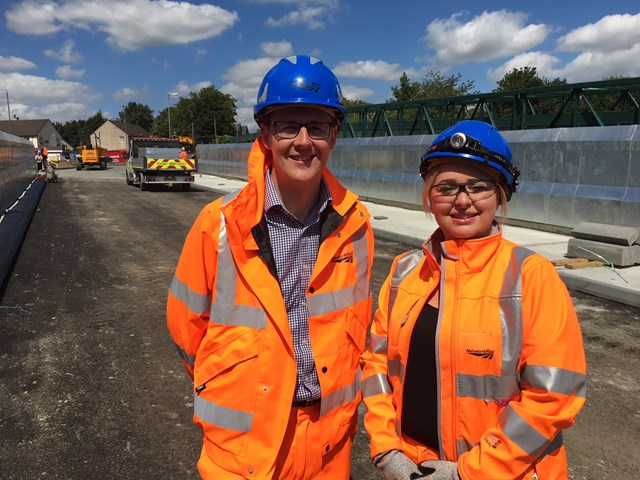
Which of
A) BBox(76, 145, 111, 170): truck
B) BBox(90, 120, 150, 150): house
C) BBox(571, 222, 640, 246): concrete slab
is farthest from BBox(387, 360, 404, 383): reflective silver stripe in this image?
BBox(90, 120, 150, 150): house

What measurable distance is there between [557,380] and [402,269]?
668mm

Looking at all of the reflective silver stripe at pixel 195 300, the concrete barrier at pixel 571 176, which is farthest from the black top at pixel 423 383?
the concrete barrier at pixel 571 176

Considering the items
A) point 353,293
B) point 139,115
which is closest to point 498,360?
point 353,293

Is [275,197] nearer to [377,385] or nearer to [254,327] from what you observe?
[254,327]

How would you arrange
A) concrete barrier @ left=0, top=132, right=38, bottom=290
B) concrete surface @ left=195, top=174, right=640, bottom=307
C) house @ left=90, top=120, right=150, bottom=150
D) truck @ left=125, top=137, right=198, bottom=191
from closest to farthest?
concrete surface @ left=195, top=174, right=640, bottom=307 < concrete barrier @ left=0, top=132, right=38, bottom=290 < truck @ left=125, top=137, right=198, bottom=191 < house @ left=90, top=120, right=150, bottom=150

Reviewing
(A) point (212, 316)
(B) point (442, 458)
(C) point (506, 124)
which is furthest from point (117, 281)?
(C) point (506, 124)

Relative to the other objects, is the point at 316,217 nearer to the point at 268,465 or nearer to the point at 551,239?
the point at 268,465

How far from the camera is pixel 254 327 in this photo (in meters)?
1.81

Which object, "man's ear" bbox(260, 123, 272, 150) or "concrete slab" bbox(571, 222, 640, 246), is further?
"concrete slab" bbox(571, 222, 640, 246)

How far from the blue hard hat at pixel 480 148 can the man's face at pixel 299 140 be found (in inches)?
16.8

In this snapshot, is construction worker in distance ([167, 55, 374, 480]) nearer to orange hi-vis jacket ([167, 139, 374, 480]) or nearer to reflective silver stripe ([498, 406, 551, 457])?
orange hi-vis jacket ([167, 139, 374, 480])

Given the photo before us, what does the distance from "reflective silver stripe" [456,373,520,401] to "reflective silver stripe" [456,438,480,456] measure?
0.51 feet

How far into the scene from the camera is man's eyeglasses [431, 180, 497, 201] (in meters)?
1.74

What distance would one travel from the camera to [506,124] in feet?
45.7
